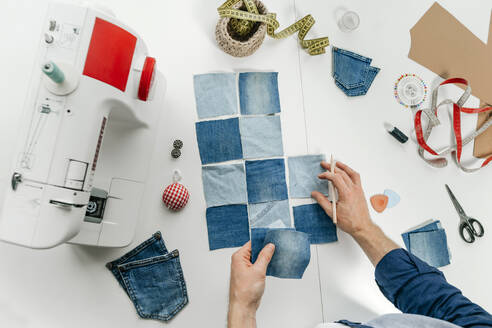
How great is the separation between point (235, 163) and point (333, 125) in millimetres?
440

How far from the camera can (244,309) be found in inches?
36.3

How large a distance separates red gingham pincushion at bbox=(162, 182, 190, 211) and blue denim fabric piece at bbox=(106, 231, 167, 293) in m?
0.12

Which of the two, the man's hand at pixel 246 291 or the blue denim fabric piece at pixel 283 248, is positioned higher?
the blue denim fabric piece at pixel 283 248

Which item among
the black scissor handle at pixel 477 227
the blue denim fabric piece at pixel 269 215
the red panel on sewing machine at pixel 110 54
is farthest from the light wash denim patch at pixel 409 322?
the red panel on sewing machine at pixel 110 54

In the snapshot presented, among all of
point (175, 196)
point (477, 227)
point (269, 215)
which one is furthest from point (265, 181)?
point (477, 227)

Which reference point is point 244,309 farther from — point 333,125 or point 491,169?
point 491,169

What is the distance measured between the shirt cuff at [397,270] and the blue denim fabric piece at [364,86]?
636 millimetres

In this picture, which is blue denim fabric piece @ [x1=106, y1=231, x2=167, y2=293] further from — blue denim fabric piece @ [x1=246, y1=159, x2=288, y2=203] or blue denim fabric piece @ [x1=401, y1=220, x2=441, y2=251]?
blue denim fabric piece @ [x1=401, y1=220, x2=441, y2=251]

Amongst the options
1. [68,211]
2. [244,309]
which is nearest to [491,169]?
[244,309]

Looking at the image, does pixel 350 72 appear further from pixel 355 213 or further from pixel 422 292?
pixel 422 292

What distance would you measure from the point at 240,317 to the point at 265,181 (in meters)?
0.50

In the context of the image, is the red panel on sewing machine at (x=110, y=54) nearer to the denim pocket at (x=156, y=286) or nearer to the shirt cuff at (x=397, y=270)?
the denim pocket at (x=156, y=286)

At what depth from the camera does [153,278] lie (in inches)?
44.4

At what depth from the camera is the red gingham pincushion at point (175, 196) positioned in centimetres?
112
